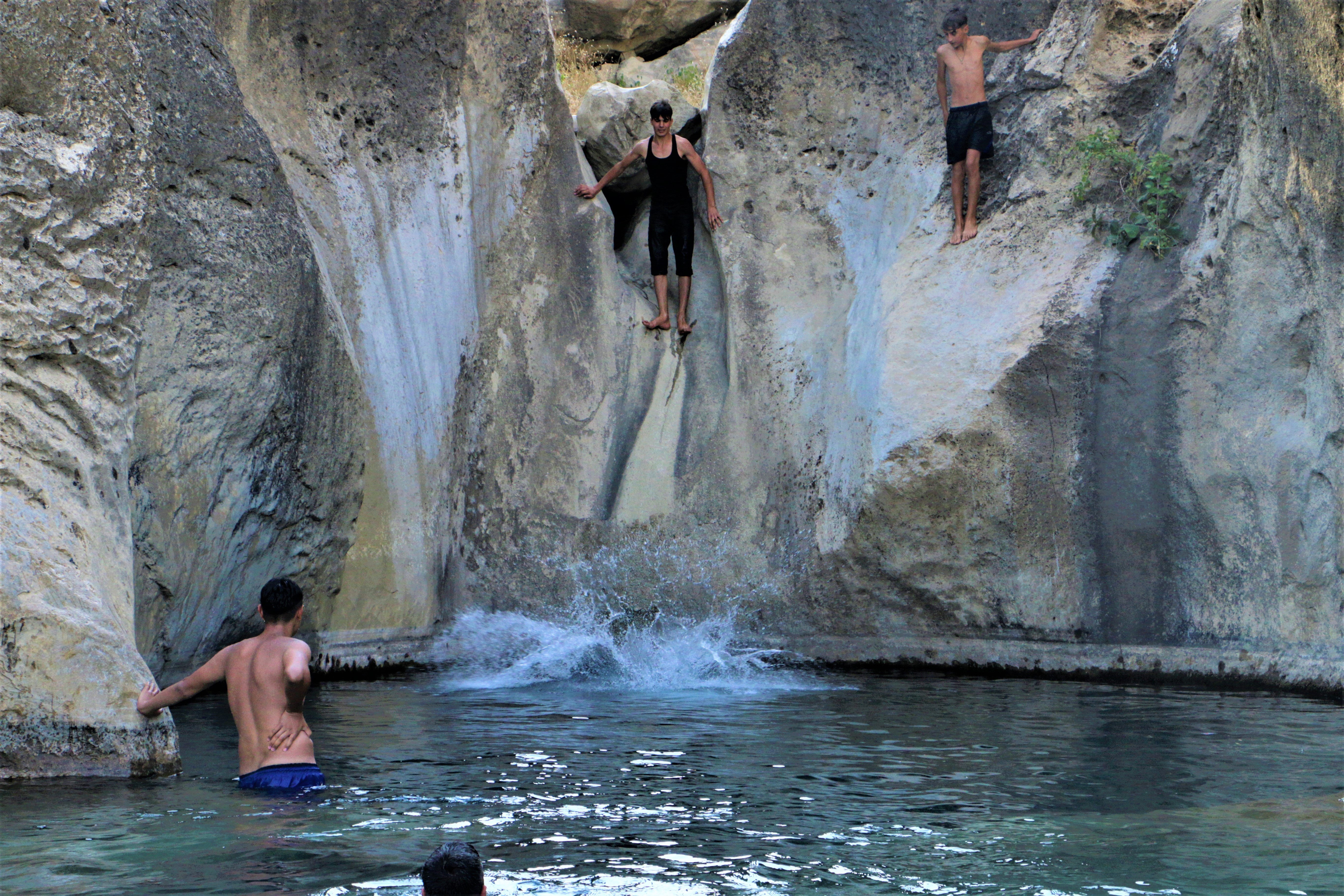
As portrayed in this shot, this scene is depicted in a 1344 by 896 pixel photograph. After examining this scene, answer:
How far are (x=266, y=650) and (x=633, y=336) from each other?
6807 millimetres

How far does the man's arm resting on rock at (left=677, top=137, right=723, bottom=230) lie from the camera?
1130 cm

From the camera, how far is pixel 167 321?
7473 millimetres

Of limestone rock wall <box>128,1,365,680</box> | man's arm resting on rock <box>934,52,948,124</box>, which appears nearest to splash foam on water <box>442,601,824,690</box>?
limestone rock wall <box>128,1,365,680</box>

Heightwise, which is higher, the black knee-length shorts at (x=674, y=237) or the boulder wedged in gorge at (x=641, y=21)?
the boulder wedged in gorge at (x=641, y=21)

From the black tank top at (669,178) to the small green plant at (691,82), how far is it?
7479mm

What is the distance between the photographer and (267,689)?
509 centimetres

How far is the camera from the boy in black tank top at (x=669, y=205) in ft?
37.1

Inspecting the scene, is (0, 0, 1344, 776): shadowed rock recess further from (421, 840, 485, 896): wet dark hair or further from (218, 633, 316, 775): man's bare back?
(421, 840, 485, 896): wet dark hair

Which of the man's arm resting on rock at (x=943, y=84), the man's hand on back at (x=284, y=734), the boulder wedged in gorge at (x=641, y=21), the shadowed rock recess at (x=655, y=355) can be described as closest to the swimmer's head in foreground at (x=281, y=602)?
the man's hand on back at (x=284, y=734)

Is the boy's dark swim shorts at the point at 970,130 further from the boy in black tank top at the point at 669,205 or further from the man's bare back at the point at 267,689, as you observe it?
the man's bare back at the point at 267,689

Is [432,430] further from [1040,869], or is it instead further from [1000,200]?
[1040,869]

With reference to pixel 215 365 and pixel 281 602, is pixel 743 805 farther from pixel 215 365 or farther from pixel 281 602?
pixel 215 365

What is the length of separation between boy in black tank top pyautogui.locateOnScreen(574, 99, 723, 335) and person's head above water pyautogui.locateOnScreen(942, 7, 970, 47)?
7.53 feet

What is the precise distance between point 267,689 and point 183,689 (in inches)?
14.3
